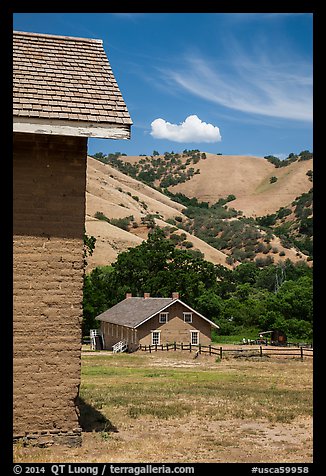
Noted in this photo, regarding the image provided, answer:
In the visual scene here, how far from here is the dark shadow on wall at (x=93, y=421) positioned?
12.5 m

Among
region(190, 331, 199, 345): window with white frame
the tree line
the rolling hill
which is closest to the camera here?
region(190, 331, 199, 345): window with white frame

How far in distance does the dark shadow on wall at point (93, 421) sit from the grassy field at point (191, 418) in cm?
2

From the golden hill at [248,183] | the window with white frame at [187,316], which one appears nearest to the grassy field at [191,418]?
the window with white frame at [187,316]

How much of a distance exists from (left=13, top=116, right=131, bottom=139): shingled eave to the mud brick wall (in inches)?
17.4

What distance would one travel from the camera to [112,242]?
98.5 metres

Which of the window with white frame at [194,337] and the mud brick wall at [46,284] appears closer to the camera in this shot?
the mud brick wall at [46,284]

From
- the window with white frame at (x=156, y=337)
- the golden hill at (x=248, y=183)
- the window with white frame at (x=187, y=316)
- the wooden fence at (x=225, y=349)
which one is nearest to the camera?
the wooden fence at (x=225, y=349)

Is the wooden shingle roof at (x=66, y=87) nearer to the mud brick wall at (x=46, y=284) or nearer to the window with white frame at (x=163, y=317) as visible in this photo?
the mud brick wall at (x=46, y=284)

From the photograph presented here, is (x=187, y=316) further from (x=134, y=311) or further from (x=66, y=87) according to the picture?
(x=66, y=87)

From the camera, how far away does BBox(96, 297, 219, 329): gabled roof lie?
46.4 metres

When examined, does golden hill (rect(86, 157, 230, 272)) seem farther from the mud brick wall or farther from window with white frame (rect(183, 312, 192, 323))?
the mud brick wall

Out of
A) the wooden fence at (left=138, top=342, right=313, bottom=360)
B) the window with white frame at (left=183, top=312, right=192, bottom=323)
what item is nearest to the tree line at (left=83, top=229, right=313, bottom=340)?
the window with white frame at (left=183, top=312, right=192, bottom=323)
